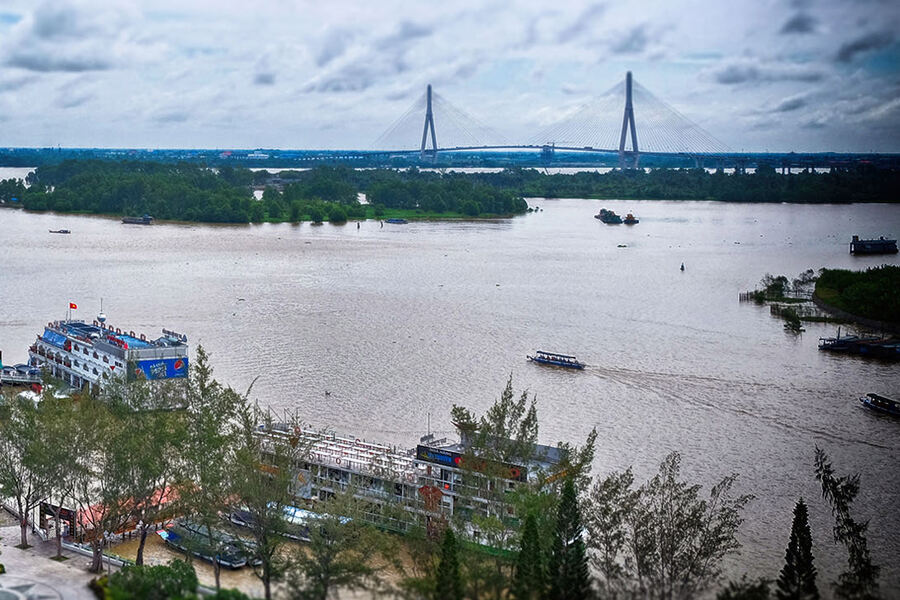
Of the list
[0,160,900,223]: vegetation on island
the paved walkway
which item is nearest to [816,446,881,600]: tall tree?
the paved walkway

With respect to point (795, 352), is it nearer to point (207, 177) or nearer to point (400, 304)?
point (400, 304)

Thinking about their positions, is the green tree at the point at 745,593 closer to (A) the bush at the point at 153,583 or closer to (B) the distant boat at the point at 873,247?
(A) the bush at the point at 153,583

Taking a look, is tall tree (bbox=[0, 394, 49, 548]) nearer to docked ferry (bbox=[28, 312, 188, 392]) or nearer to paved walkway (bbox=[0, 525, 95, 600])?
paved walkway (bbox=[0, 525, 95, 600])

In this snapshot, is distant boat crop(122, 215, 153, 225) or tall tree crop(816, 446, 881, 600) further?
distant boat crop(122, 215, 153, 225)

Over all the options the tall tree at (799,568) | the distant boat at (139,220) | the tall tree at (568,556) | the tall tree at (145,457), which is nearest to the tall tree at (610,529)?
the tall tree at (568,556)

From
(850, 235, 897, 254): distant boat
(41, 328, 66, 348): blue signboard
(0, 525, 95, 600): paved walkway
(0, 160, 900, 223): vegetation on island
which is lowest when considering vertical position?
(0, 525, 95, 600): paved walkway

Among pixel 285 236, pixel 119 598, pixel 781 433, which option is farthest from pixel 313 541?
pixel 285 236

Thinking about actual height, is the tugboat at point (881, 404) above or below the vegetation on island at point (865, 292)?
below
